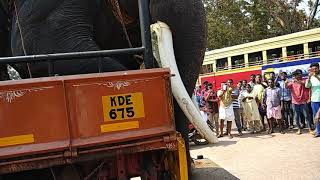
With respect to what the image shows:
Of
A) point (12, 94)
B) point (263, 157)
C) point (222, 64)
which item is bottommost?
point (263, 157)

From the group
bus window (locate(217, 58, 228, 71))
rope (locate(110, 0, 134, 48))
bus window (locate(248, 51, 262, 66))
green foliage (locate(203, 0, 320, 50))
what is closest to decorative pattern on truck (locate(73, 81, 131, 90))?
rope (locate(110, 0, 134, 48))

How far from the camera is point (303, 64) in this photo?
16688 mm

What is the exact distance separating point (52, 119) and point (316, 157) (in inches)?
244

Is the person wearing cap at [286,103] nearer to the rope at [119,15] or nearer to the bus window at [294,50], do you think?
the rope at [119,15]

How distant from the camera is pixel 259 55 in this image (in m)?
24.7

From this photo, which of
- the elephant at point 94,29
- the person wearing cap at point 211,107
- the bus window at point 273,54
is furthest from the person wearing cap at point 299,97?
the bus window at point 273,54

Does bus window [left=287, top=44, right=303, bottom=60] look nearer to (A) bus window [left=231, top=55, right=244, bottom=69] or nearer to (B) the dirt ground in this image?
(A) bus window [left=231, top=55, right=244, bottom=69]

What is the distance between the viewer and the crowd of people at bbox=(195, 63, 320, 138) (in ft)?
35.7

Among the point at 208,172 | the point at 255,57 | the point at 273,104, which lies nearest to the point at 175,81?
the point at 208,172

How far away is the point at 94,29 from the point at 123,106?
1.91 m

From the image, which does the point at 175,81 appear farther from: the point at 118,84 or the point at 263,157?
the point at 263,157

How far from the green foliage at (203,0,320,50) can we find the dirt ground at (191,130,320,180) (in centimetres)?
2810

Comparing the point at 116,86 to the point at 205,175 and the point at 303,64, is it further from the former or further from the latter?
the point at 303,64

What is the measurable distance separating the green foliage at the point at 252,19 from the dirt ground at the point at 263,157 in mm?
28097
